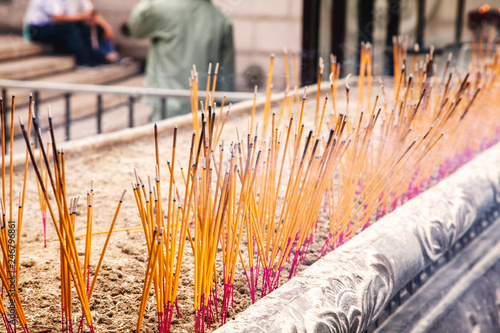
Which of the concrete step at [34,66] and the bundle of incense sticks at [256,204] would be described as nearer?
the bundle of incense sticks at [256,204]

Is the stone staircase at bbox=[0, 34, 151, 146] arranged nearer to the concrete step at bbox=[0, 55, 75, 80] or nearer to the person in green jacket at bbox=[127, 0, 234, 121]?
the concrete step at bbox=[0, 55, 75, 80]

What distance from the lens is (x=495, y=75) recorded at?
1.64 metres

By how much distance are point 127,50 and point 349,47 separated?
2.30m

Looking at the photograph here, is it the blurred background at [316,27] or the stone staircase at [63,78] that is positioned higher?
the blurred background at [316,27]

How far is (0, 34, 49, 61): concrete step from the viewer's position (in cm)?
434

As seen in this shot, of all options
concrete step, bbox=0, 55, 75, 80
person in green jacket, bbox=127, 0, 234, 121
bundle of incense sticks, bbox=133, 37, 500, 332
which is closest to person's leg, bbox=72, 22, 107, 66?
concrete step, bbox=0, 55, 75, 80

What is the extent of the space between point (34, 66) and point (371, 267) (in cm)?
395

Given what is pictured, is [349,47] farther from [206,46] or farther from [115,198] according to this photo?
[115,198]

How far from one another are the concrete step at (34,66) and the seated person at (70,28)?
0.44ft

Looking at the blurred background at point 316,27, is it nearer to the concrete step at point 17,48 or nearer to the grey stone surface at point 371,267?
the concrete step at point 17,48

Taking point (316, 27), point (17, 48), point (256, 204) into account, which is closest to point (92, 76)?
point (17, 48)

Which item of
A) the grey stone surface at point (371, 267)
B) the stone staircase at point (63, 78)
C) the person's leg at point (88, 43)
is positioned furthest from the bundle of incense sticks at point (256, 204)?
the person's leg at point (88, 43)

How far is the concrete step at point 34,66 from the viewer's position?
160 inches

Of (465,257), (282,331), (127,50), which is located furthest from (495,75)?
(127,50)
